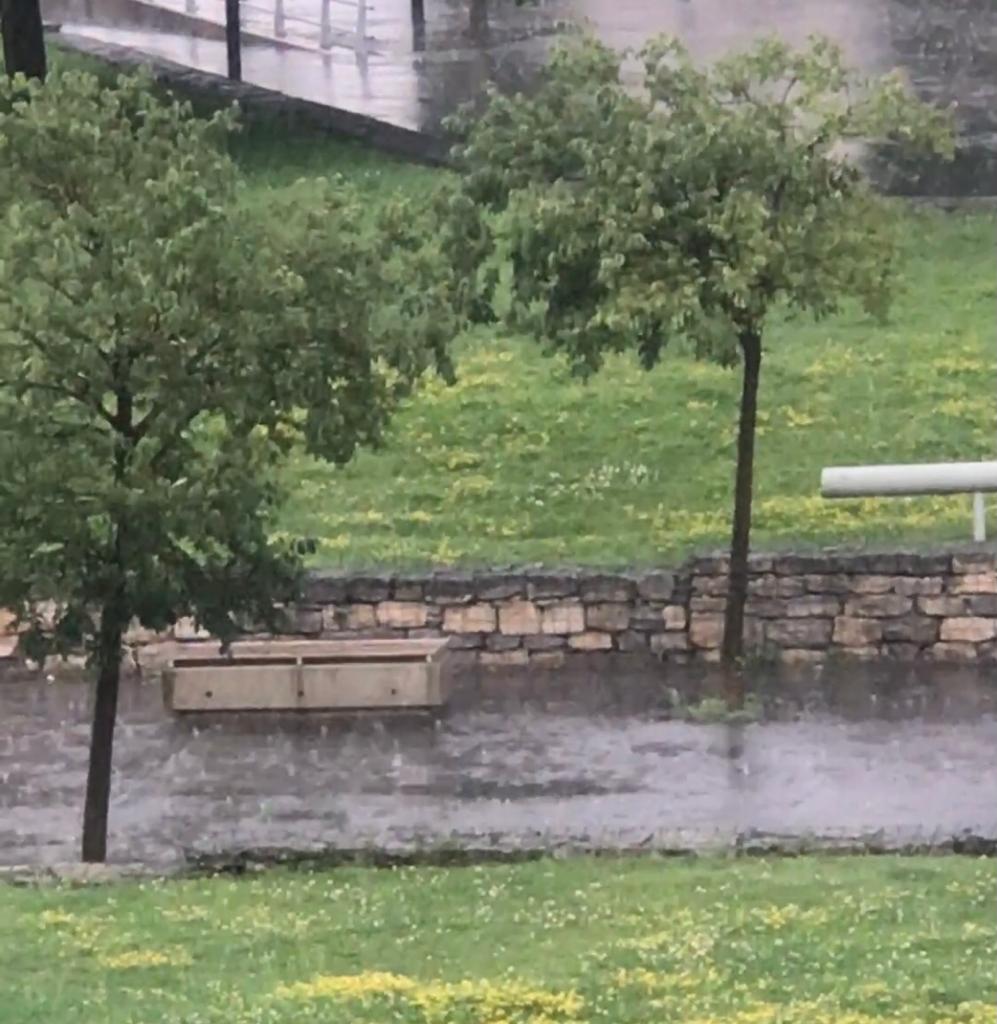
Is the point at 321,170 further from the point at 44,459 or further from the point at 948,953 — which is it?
the point at 948,953

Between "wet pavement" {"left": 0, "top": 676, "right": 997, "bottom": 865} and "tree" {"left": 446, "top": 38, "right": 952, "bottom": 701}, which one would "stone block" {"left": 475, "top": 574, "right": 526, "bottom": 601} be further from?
"tree" {"left": 446, "top": 38, "right": 952, "bottom": 701}

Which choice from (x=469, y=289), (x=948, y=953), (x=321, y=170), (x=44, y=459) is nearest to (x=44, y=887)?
(x=44, y=459)

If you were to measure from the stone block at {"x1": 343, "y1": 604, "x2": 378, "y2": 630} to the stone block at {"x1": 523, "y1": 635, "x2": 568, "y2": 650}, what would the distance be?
110cm

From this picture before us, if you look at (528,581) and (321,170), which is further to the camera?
(321,170)

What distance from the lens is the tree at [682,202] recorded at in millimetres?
16219

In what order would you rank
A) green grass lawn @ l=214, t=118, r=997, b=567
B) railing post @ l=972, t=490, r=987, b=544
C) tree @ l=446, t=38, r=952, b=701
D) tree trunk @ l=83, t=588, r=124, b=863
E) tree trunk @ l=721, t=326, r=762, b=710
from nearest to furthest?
tree trunk @ l=83, t=588, r=124, b=863 < tree @ l=446, t=38, r=952, b=701 < tree trunk @ l=721, t=326, r=762, b=710 < railing post @ l=972, t=490, r=987, b=544 < green grass lawn @ l=214, t=118, r=997, b=567

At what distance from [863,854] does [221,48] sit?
27428 mm

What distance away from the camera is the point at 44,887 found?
11.7 metres

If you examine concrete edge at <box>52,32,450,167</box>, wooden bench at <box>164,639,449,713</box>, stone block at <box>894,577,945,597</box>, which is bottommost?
wooden bench at <box>164,639,449,713</box>

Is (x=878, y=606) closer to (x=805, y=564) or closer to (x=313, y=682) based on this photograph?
(x=805, y=564)

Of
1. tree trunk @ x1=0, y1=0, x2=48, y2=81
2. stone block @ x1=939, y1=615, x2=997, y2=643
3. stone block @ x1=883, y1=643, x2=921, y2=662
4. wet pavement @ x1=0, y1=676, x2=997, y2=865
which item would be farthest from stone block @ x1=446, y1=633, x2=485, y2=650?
tree trunk @ x1=0, y1=0, x2=48, y2=81

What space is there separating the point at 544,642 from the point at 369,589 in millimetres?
1314

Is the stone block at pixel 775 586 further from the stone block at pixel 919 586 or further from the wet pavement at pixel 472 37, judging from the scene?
the wet pavement at pixel 472 37

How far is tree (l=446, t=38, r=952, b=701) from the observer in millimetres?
16219
